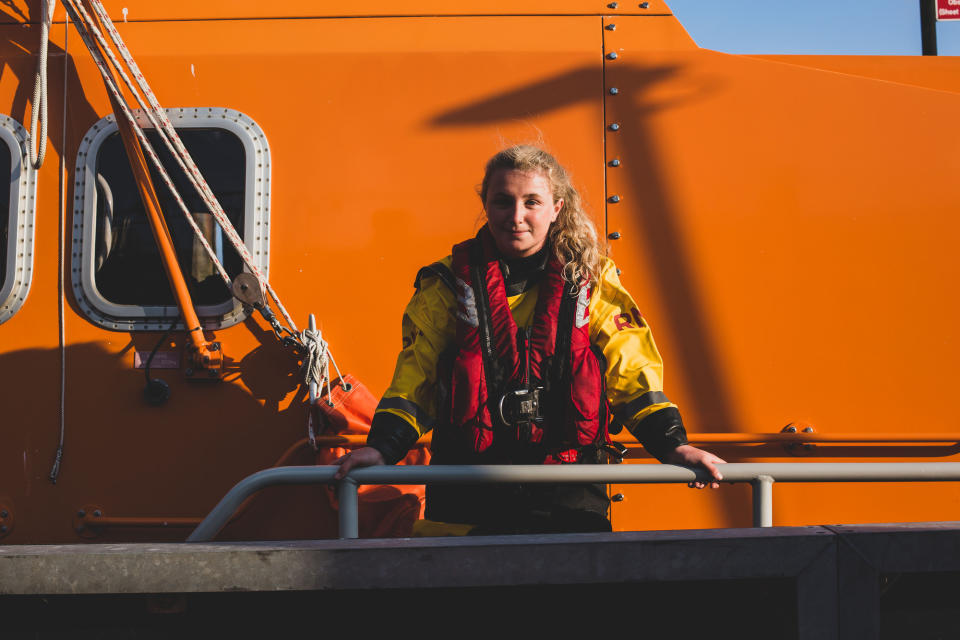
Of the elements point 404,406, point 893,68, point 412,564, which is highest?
point 893,68

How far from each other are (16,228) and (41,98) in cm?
41

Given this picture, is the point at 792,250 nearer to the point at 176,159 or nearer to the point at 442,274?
the point at 442,274

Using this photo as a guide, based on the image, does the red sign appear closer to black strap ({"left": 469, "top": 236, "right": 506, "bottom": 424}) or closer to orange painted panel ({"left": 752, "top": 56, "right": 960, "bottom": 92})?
orange painted panel ({"left": 752, "top": 56, "right": 960, "bottom": 92})

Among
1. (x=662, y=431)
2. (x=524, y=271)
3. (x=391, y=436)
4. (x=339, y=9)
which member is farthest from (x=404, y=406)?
(x=339, y=9)

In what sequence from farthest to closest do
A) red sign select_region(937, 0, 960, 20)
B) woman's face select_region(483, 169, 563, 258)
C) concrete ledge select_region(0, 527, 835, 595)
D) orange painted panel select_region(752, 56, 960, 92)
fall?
red sign select_region(937, 0, 960, 20) → orange painted panel select_region(752, 56, 960, 92) → woman's face select_region(483, 169, 563, 258) → concrete ledge select_region(0, 527, 835, 595)

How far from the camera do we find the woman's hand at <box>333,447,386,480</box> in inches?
57.1

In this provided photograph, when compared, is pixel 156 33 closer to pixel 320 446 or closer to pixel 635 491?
pixel 320 446

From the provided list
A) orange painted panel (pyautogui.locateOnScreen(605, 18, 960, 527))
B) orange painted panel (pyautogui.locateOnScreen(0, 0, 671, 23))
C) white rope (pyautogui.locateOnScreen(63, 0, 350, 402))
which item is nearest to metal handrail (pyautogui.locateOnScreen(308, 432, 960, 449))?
orange painted panel (pyautogui.locateOnScreen(605, 18, 960, 527))

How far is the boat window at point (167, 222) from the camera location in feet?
7.39

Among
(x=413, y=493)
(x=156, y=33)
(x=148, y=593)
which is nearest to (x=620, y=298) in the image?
(x=413, y=493)

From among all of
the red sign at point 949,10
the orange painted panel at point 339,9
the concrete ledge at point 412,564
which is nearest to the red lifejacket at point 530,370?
the concrete ledge at point 412,564

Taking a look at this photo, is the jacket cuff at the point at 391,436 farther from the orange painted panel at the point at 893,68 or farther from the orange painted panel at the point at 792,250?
the orange painted panel at the point at 893,68

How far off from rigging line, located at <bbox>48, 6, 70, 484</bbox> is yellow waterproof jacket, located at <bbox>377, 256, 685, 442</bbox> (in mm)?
1220

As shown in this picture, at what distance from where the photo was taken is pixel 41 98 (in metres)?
2.18
